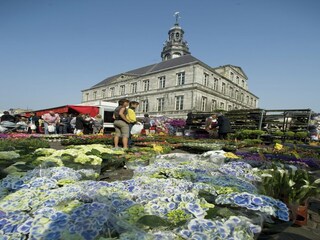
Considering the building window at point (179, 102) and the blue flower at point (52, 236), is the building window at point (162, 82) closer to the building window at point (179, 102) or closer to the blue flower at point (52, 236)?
the building window at point (179, 102)

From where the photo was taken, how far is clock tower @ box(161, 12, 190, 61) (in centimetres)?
6912

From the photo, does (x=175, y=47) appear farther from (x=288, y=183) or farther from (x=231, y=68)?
(x=288, y=183)

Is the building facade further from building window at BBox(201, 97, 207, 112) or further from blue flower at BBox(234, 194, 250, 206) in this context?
blue flower at BBox(234, 194, 250, 206)

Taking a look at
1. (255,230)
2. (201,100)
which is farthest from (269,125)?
(201,100)

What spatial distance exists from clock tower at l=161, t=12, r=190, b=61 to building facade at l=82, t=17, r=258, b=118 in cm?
1545

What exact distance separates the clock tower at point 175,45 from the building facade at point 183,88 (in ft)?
50.7

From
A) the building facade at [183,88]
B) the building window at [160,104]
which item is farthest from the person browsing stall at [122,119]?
the building window at [160,104]

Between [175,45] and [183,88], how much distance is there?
33.5m

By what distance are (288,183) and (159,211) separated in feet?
5.39

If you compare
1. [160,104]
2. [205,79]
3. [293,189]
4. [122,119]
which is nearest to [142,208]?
[293,189]

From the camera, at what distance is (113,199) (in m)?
2.02

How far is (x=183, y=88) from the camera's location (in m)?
41.8

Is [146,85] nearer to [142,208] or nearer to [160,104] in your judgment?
[160,104]

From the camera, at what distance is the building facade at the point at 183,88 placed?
41062 mm
